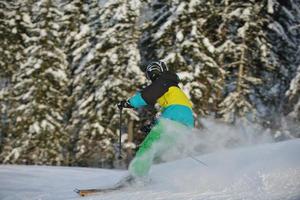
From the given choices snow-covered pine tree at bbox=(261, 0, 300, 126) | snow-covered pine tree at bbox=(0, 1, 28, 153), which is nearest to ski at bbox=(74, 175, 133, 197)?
snow-covered pine tree at bbox=(261, 0, 300, 126)

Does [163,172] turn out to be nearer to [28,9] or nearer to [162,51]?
[162,51]

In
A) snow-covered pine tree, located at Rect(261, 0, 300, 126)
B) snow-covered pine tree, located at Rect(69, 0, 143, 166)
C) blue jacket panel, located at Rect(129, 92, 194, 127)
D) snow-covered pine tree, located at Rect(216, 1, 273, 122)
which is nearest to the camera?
blue jacket panel, located at Rect(129, 92, 194, 127)

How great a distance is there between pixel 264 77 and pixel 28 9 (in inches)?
591

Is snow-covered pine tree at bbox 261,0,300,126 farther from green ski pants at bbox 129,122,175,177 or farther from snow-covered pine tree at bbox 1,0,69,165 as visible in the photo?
green ski pants at bbox 129,122,175,177

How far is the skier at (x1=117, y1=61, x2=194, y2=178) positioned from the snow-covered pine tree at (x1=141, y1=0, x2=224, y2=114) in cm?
1484

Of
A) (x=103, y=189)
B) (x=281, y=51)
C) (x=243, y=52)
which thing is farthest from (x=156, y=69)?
(x=281, y=51)

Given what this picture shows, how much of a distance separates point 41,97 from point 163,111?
18.4m

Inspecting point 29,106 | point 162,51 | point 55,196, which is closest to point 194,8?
point 162,51

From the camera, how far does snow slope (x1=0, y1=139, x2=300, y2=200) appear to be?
5.48 meters

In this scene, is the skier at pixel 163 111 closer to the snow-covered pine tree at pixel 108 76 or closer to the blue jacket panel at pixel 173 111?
the blue jacket panel at pixel 173 111

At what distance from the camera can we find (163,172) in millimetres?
8391

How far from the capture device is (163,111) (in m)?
7.39

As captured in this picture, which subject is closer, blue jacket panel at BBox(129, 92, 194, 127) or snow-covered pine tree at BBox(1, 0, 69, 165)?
blue jacket panel at BBox(129, 92, 194, 127)

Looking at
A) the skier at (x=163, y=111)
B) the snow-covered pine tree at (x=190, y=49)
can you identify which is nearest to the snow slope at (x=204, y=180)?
the skier at (x=163, y=111)
